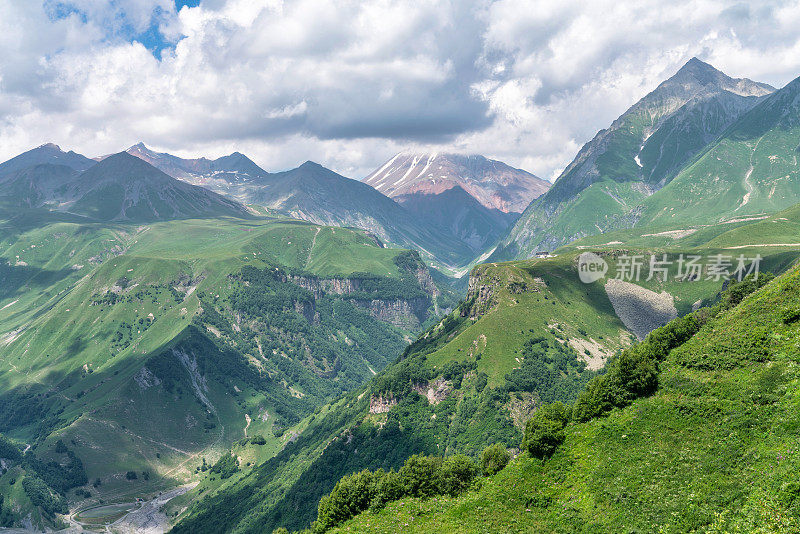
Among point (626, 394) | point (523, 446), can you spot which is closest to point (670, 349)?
point (626, 394)

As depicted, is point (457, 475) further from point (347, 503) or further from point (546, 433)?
point (347, 503)

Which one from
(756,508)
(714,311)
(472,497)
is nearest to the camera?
(756,508)

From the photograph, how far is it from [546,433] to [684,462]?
19.0 metres

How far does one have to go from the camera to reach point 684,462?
61.1 m

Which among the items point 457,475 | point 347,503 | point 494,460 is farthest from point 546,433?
point 347,503

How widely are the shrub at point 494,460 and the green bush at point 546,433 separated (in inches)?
225

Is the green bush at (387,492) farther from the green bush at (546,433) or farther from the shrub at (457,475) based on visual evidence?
the green bush at (546,433)

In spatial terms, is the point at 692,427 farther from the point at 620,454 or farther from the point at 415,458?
the point at 415,458

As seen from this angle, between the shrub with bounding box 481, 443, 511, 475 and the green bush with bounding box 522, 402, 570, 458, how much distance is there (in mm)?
5718

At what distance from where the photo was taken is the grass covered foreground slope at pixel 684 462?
174 ft

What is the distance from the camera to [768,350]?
225ft

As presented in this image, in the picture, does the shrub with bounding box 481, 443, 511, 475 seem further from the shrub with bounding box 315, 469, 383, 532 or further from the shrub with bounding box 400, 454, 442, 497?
the shrub with bounding box 315, 469, 383, 532

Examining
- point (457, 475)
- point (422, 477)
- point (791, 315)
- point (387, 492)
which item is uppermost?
point (791, 315)

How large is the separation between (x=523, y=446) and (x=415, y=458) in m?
19.3
